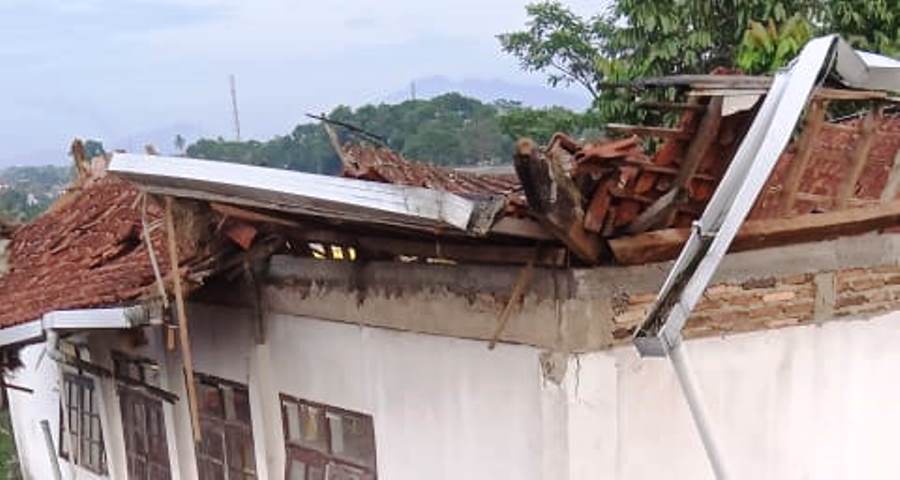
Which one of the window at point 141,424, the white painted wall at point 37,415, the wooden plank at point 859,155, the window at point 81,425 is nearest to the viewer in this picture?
the wooden plank at point 859,155

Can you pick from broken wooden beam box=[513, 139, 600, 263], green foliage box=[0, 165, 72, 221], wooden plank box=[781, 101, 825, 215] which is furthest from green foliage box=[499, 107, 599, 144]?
broken wooden beam box=[513, 139, 600, 263]

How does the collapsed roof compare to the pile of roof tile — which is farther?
the pile of roof tile

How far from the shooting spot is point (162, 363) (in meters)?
7.32

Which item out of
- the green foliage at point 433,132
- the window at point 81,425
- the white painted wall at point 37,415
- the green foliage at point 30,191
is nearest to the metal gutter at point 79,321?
the white painted wall at point 37,415

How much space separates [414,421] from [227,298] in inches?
71.4

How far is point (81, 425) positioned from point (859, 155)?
755cm

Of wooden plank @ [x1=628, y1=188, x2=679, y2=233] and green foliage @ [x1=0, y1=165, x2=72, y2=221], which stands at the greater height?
wooden plank @ [x1=628, y1=188, x2=679, y2=233]

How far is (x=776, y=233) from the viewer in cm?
412

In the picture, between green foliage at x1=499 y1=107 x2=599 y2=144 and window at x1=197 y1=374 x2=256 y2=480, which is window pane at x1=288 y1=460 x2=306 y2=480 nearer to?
window at x1=197 y1=374 x2=256 y2=480

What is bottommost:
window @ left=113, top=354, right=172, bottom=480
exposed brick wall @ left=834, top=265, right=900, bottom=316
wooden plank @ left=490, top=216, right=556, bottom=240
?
window @ left=113, top=354, right=172, bottom=480

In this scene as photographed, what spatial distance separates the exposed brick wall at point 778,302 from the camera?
4031 millimetres

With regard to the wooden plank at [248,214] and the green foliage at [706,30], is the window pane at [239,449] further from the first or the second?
the green foliage at [706,30]

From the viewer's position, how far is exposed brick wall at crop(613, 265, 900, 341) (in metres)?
4.03

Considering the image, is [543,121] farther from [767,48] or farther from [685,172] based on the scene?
[685,172]
